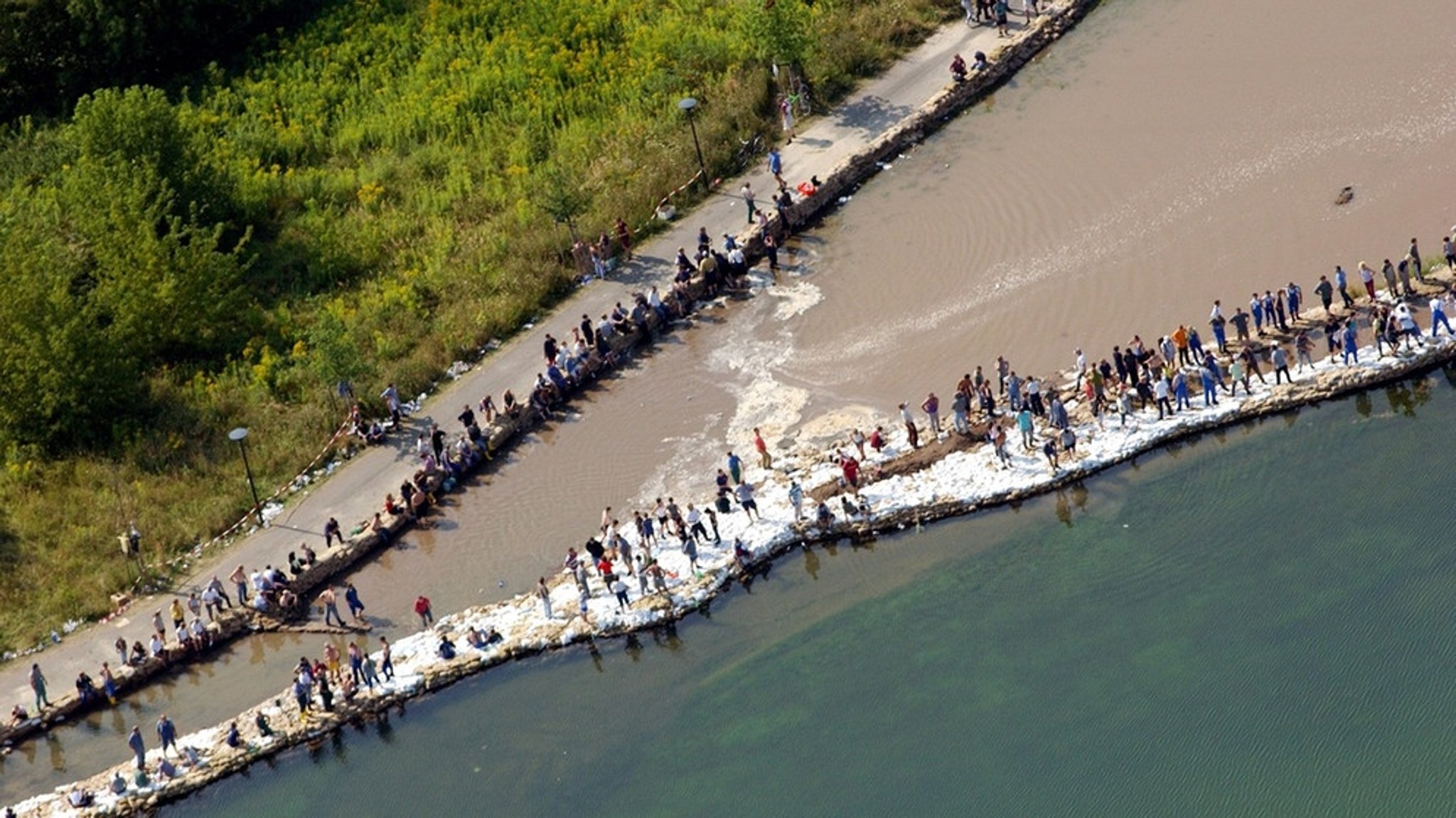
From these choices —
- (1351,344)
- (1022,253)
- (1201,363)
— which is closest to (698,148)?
(1022,253)

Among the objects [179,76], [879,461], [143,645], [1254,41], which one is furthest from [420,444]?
[1254,41]

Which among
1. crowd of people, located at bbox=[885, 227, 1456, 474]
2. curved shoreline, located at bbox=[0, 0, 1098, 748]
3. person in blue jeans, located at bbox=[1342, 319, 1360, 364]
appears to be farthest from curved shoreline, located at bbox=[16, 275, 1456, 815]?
curved shoreline, located at bbox=[0, 0, 1098, 748]

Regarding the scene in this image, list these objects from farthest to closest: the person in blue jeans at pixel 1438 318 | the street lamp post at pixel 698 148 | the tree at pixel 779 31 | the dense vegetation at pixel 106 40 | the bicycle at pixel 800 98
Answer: the dense vegetation at pixel 106 40 < the bicycle at pixel 800 98 < the tree at pixel 779 31 < the street lamp post at pixel 698 148 < the person in blue jeans at pixel 1438 318

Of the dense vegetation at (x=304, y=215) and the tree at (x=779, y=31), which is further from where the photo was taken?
the tree at (x=779, y=31)

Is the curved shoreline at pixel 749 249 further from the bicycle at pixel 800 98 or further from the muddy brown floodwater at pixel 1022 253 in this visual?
the bicycle at pixel 800 98

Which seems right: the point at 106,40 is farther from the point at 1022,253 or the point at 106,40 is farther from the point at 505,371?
the point at 1022,253

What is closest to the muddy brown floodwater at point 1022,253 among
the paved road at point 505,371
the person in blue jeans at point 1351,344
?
the paved road at point 505,371
